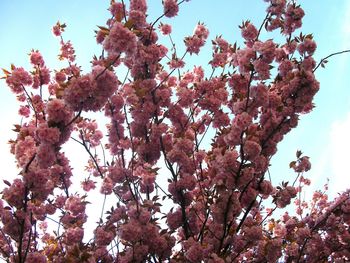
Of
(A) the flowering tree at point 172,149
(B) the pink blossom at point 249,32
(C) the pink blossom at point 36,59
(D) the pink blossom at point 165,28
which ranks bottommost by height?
(A) the flowering tree at point 172,149

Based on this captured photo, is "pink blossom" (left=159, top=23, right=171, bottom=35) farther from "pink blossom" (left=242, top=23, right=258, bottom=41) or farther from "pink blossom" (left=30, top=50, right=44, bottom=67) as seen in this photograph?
"pink blossom" (left=30, top=50, right=44, bottom=67)

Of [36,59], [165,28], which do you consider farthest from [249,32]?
[36,59]

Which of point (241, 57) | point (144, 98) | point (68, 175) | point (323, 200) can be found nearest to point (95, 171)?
point (68, 175)

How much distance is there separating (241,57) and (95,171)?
3409 mm

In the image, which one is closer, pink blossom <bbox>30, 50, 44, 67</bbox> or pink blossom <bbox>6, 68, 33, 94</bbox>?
pink blossom <bbox>6, 68, 33, 94</bbox>

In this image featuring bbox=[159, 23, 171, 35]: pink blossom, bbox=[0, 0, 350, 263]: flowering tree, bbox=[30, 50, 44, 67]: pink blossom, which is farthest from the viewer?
bbox=[159, 23, 171, 35]: pink blossom

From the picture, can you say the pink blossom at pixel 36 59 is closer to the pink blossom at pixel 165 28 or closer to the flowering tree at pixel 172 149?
A: the flowering tree at pixel 172 149

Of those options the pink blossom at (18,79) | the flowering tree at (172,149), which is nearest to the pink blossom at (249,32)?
the flowering tree at (172,149)

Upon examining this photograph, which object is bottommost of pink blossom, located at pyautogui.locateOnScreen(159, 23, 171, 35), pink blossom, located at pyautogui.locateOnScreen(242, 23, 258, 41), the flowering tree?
the flowering tree

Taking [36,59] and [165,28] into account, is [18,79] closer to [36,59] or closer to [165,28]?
[36,59]

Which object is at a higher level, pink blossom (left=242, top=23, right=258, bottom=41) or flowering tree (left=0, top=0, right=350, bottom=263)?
pink blossom (left=242, top=23, right=258, bottom=41)

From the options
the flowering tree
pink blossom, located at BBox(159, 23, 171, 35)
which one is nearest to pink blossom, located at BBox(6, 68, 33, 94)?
the flowering tree

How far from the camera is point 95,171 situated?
641 centimetres

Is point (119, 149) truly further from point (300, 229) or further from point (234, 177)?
point (300, 229)
